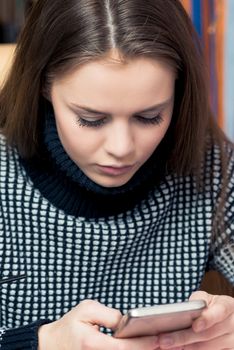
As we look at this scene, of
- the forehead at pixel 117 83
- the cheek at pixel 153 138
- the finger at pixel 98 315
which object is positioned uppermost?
the forehead at pixel 117 83

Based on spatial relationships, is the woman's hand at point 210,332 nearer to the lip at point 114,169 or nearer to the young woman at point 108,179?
the young woman at point 108,179

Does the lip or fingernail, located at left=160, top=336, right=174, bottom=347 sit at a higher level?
the lip

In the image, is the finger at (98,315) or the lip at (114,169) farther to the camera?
the lip at (114,169)

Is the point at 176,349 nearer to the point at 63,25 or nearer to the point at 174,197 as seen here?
the point at 174,197

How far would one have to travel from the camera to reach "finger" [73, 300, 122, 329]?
2.71ft

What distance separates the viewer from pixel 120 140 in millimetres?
892

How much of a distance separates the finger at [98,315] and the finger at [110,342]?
0.01m

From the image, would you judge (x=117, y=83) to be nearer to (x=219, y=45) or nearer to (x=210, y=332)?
(x=210, y=332)

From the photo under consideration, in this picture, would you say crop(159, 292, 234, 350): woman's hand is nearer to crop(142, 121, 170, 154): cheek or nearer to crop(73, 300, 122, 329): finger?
crop(73, 300, 122, 329): finger

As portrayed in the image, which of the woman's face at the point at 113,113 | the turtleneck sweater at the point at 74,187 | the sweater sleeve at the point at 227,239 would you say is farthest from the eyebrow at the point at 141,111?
the sweater sleeve at the point at 227,239

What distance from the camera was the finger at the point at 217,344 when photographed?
0.91 meters

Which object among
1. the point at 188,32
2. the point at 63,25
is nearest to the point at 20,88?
the point at 63,25

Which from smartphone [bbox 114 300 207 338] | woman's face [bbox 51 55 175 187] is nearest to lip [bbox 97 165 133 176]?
woman's face [bbox 51 55 175 187]

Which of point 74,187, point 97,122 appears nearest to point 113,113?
point 97,122
